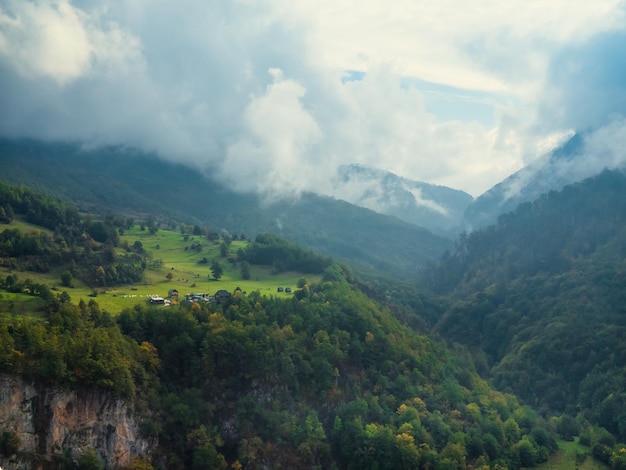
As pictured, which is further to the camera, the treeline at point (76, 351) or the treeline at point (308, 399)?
the treeline at point (308, 399)

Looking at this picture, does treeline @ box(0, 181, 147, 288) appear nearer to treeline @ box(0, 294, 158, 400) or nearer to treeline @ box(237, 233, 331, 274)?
treeline @ box(0, 294, 158, 400)

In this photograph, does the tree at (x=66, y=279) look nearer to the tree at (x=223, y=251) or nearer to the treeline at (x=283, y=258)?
the treeline at (x=283, y=258)

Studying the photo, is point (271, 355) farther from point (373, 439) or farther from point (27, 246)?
point (27, 246)

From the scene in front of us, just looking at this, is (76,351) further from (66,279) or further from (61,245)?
(61,245)

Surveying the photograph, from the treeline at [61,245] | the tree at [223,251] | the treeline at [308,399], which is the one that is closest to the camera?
the treeline at [308,399]

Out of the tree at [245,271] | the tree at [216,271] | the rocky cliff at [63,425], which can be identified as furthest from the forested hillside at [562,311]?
the rocky cliff at [63,425]

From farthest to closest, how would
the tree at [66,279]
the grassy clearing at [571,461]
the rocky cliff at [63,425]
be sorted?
the tree at [66,279] → the grassy clearing at [571,461] → the rocky cliff at [63,425]

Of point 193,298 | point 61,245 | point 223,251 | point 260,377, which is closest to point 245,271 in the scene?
point 223,251

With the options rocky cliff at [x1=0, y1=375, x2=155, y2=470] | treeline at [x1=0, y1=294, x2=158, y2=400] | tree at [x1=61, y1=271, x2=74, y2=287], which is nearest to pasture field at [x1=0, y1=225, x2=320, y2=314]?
tree at [x1=61, y1=271, x2=74, y2=287]
